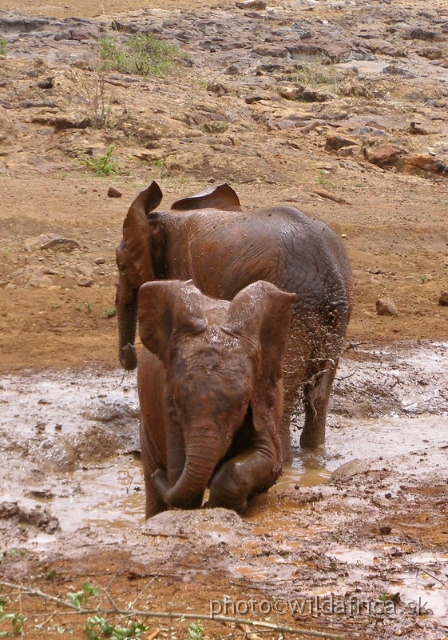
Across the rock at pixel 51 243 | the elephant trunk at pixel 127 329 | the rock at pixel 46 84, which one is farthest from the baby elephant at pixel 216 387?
the rock at pixel 46 84

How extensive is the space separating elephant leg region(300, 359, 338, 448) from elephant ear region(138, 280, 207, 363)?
235cm

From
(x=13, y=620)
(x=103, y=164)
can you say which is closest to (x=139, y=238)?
(x=13, y=620)

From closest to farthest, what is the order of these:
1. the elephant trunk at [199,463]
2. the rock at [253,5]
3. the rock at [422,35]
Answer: the elephant trunk at [199,463]
the rock at [422,35]
the rock at [253,5]

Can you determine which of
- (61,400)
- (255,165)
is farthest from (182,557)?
(255,165)

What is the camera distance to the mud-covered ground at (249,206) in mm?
4172

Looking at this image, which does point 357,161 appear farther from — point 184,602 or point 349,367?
point 184,602

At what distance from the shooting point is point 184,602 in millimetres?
3883

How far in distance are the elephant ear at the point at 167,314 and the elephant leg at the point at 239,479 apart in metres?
0.61

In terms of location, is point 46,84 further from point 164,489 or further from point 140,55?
point 164,489

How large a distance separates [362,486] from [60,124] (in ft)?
39.6

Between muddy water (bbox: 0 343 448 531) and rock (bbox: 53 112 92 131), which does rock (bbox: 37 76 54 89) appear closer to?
rock (bbox: 53 112 92 131)

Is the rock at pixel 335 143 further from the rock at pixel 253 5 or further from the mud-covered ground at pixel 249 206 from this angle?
the rock at pixel 253 5

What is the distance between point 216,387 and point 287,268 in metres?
2.36

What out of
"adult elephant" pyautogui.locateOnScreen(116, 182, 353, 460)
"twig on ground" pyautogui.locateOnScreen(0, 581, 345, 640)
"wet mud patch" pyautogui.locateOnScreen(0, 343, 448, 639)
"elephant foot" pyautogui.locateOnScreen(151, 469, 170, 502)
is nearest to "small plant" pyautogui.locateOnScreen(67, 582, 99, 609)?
"twig on ground" pyautogui.locateOnScreen(0, 581, 345, 640)
